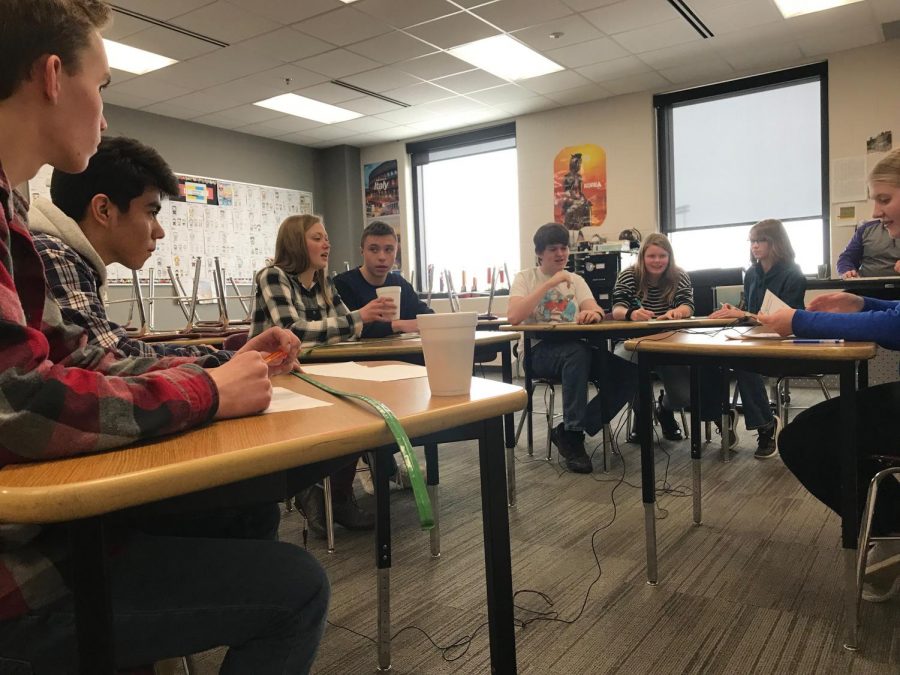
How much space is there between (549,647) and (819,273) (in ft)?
15.0

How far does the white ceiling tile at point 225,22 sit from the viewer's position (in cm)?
417

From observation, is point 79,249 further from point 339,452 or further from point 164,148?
point 164,148

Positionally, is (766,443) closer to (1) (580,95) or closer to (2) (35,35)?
(2) (35,35)

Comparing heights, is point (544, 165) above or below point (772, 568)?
above

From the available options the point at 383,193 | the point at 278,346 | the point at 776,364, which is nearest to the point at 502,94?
the point at 383,193

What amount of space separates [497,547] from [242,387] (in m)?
0.40

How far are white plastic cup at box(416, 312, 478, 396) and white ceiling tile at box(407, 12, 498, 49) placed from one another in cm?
409

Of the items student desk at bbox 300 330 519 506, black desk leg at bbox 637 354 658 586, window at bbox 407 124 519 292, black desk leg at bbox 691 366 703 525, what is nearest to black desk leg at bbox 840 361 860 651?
black desk leg at bbox 637 354 658 586

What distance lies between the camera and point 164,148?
6.33m

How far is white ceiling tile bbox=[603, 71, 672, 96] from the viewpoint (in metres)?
5.72

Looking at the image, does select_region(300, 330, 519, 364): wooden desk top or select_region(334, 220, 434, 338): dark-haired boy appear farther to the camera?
select_region(334, 220, 434, 338): dark-haired boy

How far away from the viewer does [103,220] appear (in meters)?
1.27

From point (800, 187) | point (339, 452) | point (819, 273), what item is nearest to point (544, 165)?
point (800, 187)

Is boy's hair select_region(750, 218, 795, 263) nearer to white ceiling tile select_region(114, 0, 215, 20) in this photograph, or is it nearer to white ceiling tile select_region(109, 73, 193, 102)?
white ceiling tile select_region(114, 0, 215, 20)
